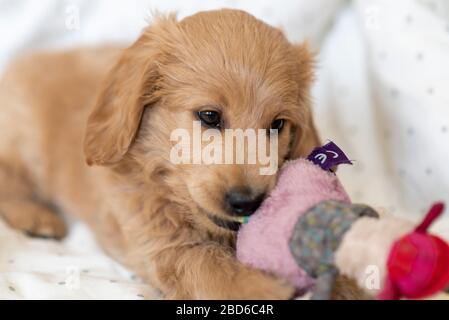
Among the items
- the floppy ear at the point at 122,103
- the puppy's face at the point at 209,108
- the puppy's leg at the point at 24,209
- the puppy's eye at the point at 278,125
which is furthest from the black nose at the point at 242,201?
the puppy's leg at the point at 24,209

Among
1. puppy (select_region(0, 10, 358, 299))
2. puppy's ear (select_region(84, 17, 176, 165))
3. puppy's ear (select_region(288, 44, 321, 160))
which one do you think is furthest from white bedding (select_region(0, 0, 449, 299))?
puppy's ear (select_region(288, 44, 321, 160))

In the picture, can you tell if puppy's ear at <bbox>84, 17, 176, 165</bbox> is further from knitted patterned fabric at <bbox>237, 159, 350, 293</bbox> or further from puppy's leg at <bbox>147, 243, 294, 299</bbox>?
knitted patterned fabric at <bbox>237, 159, 350, 293</bbox>

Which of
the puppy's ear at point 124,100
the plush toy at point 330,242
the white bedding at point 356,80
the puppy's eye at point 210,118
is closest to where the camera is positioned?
the plush toy at point 330,242

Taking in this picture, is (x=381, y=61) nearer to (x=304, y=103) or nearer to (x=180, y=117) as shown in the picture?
(x=304, y=103)

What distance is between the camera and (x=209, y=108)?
1.61m

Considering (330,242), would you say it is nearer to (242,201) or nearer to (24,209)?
(242,201)

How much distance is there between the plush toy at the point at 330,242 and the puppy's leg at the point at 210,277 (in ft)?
0.11

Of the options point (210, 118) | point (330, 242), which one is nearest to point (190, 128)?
point (210, 118)

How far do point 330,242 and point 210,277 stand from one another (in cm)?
38

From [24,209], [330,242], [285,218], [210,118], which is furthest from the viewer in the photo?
[24,209]

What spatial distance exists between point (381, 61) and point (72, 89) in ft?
4.19

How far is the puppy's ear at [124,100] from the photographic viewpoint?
5.67ft

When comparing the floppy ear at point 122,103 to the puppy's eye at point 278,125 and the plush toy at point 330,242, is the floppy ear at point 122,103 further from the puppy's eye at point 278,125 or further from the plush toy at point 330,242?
the plush toy at point 330,242

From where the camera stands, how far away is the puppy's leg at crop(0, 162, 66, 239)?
2240 mm
